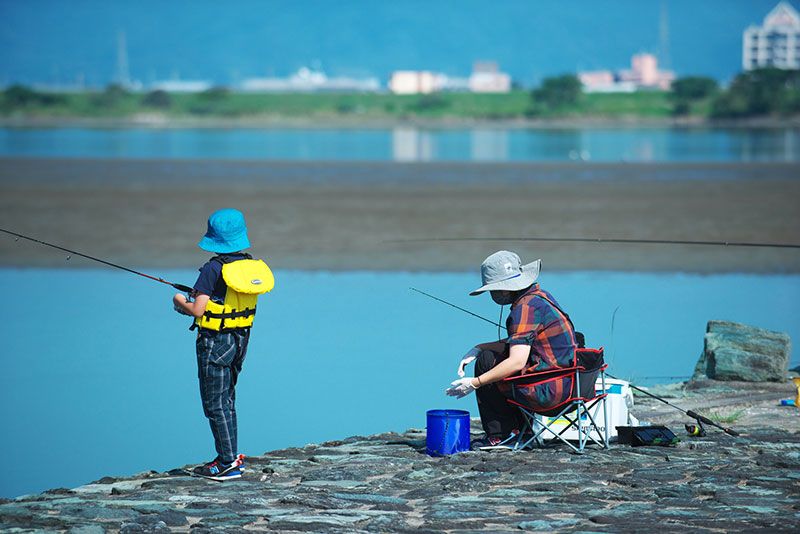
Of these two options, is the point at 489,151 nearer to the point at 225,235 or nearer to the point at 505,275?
the point at 505,275

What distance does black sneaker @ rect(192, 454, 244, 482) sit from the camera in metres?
6.67

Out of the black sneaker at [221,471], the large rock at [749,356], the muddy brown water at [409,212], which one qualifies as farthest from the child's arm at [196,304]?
the muddy brown water at [409,212]

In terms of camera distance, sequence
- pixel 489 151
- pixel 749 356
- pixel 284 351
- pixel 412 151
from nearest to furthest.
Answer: pixel 749 356, pixel 284 351, pixel 412 151, pixel 489 151

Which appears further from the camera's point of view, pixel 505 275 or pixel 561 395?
Result: pixel 505 275

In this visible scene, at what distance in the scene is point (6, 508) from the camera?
238 inches

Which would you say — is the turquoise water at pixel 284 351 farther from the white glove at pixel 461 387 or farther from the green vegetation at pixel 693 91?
the green vegetation at pixel 693 91

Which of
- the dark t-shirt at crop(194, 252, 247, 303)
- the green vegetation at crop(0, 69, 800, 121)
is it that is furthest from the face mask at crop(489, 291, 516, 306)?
the green vegetation at crop(0, 69, 800, 121)

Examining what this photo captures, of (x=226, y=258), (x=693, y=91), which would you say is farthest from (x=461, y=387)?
(x=693, y=91)

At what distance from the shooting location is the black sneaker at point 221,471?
21.9ft

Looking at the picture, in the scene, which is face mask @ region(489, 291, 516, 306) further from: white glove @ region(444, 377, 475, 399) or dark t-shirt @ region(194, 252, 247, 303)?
dark t-shirt @ region(194, 252, 247, 303)

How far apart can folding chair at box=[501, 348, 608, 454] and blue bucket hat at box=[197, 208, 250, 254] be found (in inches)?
62.9

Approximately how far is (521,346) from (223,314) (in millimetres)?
1567

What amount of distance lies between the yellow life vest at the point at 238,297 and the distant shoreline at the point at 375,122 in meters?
77.5

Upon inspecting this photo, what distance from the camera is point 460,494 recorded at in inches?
246
